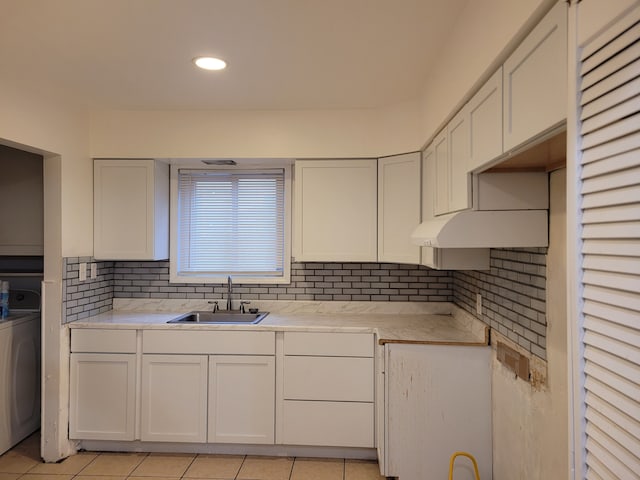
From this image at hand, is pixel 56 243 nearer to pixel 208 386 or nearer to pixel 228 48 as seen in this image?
pixel 208 386

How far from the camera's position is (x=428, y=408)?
2.36m

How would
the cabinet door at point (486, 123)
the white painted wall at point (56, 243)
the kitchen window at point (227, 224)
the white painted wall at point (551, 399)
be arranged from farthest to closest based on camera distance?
1. the kitchen window at point (227, 224)
2. the white painted wall at point (56, 243)
3. the white painted wall at point (551, 399)
4. the cabinet door at point (486, 123)

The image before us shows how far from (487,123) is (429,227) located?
58 cm

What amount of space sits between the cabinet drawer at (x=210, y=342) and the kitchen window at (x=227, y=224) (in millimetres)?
685

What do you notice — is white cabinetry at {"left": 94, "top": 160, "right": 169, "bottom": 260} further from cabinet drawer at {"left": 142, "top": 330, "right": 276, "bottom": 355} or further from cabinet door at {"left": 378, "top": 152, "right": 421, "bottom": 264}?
cabinet door at {"left": 378, "top": 152, "right": 421, "bottom": 264}

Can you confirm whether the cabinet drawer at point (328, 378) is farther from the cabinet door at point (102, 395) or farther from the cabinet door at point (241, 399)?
the cabinet door at point (102, 395)

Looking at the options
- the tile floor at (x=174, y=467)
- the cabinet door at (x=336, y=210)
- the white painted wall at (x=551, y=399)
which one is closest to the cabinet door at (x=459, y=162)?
the white painted wall at (x=551, y=399)

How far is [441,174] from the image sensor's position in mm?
2221

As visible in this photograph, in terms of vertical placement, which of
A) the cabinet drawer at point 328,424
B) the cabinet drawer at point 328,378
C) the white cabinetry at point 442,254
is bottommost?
the cabinet drawer at point 328,424

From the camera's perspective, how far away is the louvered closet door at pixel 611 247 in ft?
2.46

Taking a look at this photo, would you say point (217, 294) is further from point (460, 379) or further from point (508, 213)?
point (508, 213)

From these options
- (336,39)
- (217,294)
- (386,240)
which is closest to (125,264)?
(217,294)

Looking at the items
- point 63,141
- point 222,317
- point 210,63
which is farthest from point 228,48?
point 222,317

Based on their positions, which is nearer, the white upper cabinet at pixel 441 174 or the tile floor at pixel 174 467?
the white upper cabinet at pixel 441 174
